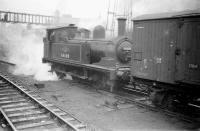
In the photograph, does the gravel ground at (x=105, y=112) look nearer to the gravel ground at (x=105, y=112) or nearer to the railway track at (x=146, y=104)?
the gravel ground at (x=105, y=112)

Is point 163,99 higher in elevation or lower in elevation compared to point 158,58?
lower

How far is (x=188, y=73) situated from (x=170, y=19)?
5.23ft

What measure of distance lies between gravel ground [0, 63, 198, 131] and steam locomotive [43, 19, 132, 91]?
77cm

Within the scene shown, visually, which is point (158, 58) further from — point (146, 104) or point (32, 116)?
point (32, 116)

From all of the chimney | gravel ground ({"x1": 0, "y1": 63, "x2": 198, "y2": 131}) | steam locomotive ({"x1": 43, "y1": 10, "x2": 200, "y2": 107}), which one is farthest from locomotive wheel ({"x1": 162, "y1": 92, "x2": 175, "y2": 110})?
the chimney

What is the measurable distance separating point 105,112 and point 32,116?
→ 220 centimetres

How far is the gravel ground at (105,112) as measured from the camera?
267 inches

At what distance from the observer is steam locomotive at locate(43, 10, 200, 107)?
257 inches

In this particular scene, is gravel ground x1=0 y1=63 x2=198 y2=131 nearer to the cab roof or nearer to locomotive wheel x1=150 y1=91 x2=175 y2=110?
locomotive wheel x1=150 y1=91 x2=175 y2=110

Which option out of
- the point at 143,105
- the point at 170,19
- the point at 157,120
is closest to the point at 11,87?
the point at 143,105

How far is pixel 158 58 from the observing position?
7.47 metres

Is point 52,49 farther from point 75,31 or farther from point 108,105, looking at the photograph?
point 108,105

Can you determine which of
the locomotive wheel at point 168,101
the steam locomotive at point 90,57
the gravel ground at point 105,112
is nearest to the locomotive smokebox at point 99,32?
the steam locomotive at point 90,57

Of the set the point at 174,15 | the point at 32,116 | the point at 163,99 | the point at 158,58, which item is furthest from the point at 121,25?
the point at 32,116
